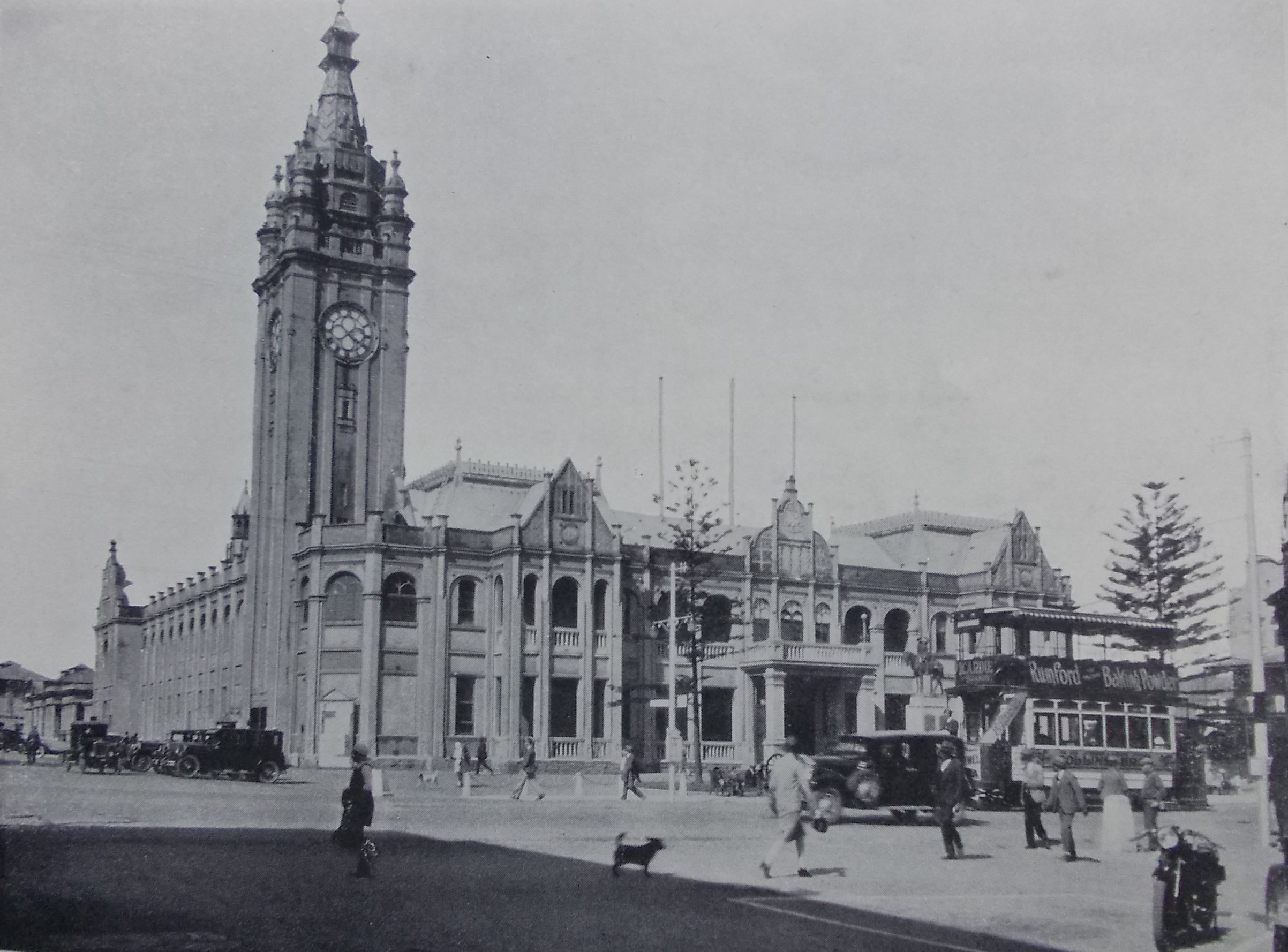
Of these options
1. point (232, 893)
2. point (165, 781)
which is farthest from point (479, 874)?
point (165, 781)

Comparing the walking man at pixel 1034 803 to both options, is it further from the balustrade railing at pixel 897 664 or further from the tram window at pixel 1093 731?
the balustrade railing at pixel 897 664

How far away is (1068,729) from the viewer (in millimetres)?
32844

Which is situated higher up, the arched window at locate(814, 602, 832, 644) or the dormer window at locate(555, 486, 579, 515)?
the dormer window at locate(555, 486, 579, 515)

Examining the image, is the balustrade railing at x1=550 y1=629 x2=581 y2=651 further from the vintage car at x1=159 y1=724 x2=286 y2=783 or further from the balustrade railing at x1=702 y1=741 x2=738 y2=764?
the vintage car at x1=159 y1=724 x2=286 y2=783

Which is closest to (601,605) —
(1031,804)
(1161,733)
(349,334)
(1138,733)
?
(349,334)

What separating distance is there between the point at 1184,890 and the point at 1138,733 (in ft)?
72.7

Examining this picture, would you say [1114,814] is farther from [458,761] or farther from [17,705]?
[17,705]

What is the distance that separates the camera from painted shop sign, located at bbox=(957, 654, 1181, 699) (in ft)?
108

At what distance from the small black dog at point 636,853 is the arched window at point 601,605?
36.5 meters

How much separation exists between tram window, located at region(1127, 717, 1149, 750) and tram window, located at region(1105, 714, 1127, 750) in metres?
0.10

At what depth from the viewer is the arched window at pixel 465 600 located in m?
52.4

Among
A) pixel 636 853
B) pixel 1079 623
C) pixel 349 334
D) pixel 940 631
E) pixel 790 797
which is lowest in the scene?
pixel 636 853

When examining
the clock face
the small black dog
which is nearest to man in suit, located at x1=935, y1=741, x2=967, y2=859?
the small black dog

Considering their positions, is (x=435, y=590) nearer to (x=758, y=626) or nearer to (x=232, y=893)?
(x=758, y=626)
